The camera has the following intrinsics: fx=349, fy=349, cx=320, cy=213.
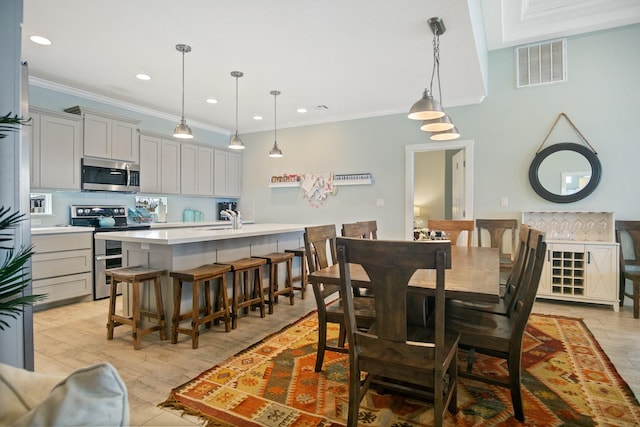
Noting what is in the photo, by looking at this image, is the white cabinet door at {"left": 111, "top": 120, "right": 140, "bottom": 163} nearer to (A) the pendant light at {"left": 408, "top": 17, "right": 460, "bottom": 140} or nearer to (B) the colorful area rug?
(B) the colorful area rug

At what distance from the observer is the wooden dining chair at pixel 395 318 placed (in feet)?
4.57

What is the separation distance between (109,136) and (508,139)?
5.25 meters

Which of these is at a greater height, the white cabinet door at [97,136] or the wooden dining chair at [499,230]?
the white cabinet door at [97,136]

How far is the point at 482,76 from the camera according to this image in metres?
3.96

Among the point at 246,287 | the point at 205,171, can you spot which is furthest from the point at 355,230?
the point at 205,171

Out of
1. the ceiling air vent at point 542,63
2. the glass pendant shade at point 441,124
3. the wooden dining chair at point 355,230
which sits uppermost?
the ceiling air vent at point 542,63

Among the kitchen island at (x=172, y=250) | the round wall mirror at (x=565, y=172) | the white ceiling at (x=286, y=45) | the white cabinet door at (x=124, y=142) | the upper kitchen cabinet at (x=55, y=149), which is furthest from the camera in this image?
the white cabinet door at (x=124, y=142)

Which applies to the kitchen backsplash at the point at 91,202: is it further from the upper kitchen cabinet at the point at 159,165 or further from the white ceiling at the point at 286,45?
the white ceiling at the point at 286,45

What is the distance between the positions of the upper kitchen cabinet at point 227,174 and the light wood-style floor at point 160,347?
2.96 m

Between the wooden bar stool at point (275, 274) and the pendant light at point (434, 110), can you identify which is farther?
the wooden bar stool at point (275, 274)

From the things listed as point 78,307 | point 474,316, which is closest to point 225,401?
point 474,316

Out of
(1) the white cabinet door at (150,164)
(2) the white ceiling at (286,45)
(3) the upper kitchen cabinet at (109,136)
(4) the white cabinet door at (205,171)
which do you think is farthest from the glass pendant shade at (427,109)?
(4) the white cabinet door at (205,171)

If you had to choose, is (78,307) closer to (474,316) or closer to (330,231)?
(330,231)

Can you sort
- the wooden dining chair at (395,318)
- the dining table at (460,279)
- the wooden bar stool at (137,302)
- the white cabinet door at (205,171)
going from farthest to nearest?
the white cabinet door at (205,171)
the wooden bar stool at (137,302)
the dining table at (460,279)
the wooden dining chair at (395,318)
